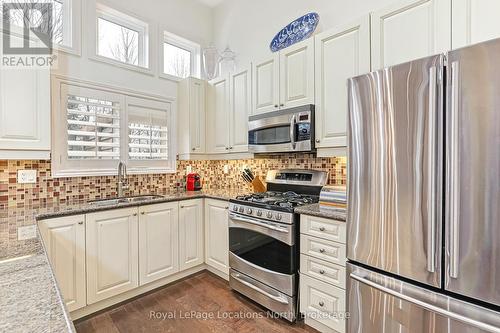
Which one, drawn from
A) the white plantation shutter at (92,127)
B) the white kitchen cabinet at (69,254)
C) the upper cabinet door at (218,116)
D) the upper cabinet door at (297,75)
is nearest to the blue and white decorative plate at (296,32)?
the upper cabinet door at (297,75)

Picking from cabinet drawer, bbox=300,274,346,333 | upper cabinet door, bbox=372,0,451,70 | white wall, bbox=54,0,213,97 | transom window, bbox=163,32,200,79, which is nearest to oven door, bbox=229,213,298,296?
cabinet drawer, bbox=300,274,346,333

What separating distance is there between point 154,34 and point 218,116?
1242 millimetres

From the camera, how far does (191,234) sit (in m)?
2.75

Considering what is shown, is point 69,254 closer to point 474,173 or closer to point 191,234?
point 191,234

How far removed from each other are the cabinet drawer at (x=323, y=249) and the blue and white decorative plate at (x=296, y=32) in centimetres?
190

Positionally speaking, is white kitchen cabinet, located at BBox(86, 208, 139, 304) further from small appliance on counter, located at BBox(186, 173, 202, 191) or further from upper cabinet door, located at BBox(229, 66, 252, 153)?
upper cabinet door, located at BBox(229, 66, 252, 153)

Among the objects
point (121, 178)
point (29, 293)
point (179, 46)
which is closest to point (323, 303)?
point (29, 293)

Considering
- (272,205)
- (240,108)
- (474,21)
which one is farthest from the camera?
(240,108)

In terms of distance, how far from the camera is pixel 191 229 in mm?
2750

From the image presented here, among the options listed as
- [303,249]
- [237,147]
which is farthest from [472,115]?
[237,147]

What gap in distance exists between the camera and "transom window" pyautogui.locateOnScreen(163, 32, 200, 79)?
3.29m

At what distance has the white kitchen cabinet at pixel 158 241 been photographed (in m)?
2.38

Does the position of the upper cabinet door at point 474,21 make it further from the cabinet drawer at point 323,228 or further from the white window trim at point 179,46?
the white window trim at point 179,46

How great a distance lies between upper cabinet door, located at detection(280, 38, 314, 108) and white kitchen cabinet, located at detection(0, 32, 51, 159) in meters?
1.99
